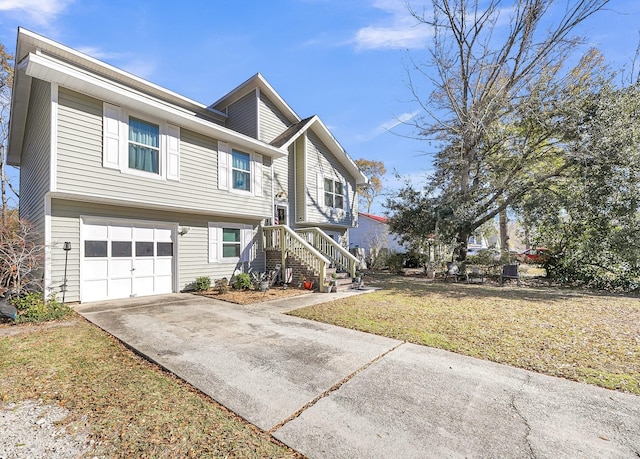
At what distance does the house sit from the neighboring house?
11078 millimetres

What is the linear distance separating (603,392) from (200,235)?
35.6ft

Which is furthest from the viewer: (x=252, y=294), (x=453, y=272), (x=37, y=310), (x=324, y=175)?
(x=324, y=175)

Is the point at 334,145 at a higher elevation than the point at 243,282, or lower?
higher

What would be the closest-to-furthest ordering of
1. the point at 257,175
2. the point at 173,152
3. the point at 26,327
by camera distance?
the point at 26,327, the point at 173,152, the point at 257,175

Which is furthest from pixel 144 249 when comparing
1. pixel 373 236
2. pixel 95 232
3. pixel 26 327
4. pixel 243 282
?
pixel 373 236

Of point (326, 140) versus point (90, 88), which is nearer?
point (90, 88)

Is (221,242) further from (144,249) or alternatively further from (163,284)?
(144,249)

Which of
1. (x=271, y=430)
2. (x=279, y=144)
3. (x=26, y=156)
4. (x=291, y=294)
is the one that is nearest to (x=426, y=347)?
(x=271, y=430)

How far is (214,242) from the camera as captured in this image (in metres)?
11.1

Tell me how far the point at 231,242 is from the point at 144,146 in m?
4.58

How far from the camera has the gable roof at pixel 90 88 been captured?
22.8ft

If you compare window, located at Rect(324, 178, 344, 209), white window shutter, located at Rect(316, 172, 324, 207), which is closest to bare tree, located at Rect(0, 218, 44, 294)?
white window shutter, located at Rect(316, 172, 324, 207)

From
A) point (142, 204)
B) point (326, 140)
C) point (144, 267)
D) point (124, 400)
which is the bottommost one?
point (124, 400)

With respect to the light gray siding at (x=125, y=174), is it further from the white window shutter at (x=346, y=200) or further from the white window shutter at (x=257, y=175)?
the white window shutter at (x=346, y=200)
